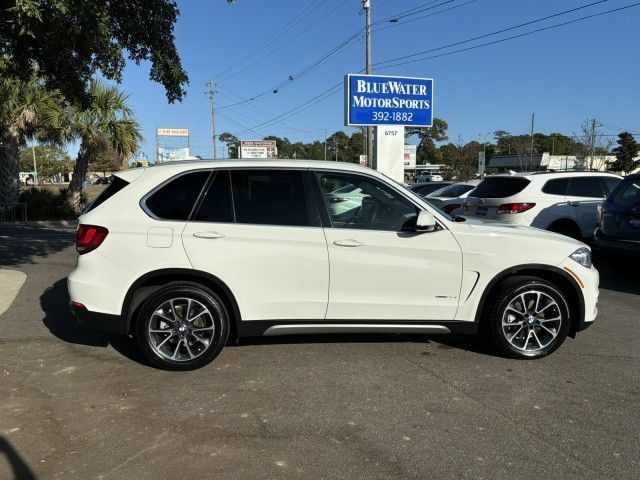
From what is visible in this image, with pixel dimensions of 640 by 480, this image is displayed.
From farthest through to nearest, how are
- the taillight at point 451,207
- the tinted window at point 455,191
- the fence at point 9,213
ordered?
the fence at point 9,213, the tinted window at point 455,191, the taillight at point 451,207

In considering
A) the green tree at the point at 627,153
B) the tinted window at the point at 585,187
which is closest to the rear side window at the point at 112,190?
the tinted window at the point at 585,187

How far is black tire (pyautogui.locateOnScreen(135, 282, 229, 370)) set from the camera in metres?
4.44

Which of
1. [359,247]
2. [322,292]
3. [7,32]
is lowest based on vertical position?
[322,292]

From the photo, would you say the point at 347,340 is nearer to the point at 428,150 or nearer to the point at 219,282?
the point at 219,282

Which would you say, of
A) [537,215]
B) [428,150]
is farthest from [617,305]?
[428,150]

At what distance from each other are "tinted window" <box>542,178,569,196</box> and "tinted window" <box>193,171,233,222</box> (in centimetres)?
691

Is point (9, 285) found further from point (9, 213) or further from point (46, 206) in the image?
point (46, 206)

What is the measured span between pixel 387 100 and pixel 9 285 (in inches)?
411

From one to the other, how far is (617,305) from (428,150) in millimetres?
117269

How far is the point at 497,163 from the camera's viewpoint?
332 ft

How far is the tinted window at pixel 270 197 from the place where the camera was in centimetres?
457

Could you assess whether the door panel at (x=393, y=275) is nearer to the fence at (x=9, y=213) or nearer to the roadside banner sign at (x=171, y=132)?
the fence at (x=9, y=213)

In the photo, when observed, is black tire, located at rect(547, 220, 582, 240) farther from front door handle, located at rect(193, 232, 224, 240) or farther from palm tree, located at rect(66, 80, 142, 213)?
palm tree, located at rect(66, 80, 142, 213)

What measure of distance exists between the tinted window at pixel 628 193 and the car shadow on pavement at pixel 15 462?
7.93 m
